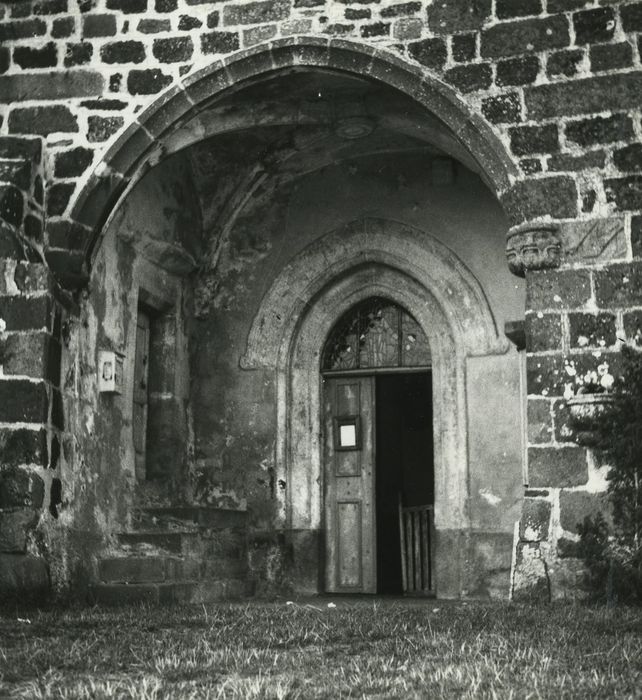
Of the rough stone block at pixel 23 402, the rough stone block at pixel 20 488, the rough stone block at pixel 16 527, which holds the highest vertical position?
the rough stone block at pixel 23 402

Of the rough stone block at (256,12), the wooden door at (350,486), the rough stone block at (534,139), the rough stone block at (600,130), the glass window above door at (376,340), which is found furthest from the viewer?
the glass window above door at (376,340)

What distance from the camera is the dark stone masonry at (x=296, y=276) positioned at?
6.79 metres

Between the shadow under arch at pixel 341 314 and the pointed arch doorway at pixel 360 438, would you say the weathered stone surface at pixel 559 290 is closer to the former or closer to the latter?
the shadow under arch at pixel 341 314

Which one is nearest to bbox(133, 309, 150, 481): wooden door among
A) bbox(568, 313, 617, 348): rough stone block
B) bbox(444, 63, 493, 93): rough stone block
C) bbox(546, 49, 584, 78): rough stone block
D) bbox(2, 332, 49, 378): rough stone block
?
bbox(2, 332, 49, 378): rough stone block

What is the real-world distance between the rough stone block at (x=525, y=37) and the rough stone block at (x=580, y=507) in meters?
2.63

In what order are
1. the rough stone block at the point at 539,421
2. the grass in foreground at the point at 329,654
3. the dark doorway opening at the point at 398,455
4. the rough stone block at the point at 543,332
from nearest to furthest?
the grass in foreground at the point at 329,654 → the rough stone block at the point at 539,421 → the rough stone block at the point at 543,332 → the dark doorway opening at the point at 398,455

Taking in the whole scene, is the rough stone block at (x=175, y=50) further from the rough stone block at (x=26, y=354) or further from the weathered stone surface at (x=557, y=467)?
the weathered stone surface at (x=557, y=467)

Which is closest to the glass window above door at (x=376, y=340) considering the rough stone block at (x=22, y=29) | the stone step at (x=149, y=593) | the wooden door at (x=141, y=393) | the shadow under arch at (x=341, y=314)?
the shadow under arch at (x=341, y=314)

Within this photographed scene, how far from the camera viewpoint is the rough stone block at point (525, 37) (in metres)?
6.99

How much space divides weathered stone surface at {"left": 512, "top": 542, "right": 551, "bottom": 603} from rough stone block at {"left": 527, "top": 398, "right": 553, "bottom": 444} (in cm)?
59

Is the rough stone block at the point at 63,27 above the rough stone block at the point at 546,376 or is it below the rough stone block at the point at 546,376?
above

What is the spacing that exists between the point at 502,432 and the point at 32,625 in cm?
410

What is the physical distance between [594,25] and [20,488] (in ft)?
14.3

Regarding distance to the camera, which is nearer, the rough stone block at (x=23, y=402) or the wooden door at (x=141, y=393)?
the rough stone block at (x=23, y=402)
